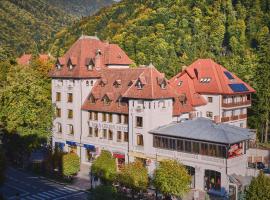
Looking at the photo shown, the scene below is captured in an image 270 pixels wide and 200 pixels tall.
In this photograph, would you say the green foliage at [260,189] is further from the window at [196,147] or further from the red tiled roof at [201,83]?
the red tiled roof at [201,83]

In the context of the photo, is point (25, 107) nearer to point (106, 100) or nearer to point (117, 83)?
point (106, 100)

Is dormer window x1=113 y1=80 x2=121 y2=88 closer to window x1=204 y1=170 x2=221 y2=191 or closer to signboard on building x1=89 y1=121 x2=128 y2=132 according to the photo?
signboard on building x1=89 y1=121 x2=128 y2=132

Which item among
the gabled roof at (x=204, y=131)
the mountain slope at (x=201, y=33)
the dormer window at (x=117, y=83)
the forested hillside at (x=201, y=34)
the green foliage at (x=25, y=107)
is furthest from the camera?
the mountain slope at (x=201, y=33)

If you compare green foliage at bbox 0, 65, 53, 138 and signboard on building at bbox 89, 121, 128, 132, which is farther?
green foliage at bbox 0, 65, 53, 138

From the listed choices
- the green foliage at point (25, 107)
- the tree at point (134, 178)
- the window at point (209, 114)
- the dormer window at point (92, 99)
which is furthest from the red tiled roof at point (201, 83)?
the tree at point (134, 178)

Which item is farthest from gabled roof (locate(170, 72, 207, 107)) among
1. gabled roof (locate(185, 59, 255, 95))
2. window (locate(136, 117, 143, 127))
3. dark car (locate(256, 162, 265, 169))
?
dark car (locate(256, 162, 265, 169))

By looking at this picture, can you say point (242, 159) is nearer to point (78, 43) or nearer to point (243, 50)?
point (78, 43)
